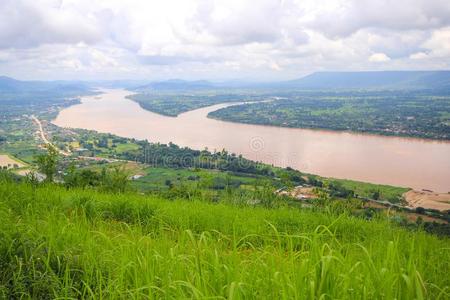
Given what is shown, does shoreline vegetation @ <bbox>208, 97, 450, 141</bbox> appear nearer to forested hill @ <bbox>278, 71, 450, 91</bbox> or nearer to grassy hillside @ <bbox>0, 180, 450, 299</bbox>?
grassy hillside @ <bbox>0, 180, 450, 299</bbox>

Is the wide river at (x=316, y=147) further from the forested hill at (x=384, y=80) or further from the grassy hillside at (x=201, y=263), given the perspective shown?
the forested hill at (x=384, y=80)

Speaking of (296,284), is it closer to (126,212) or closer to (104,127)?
(126,212)

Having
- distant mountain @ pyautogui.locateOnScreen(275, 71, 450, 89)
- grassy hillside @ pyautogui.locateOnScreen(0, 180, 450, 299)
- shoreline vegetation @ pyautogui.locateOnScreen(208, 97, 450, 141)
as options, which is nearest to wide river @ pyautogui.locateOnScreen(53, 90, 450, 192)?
shoreline vegetation @ pyautogui.locateOnScreen(208, 97, 450, 141)

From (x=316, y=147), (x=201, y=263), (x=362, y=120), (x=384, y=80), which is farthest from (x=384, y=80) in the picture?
(x=201, y=263)

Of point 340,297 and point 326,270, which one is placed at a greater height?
point 326,270

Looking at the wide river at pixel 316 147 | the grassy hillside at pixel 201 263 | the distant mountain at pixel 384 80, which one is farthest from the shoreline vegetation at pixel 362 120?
the distant mountain at pixel 384 80

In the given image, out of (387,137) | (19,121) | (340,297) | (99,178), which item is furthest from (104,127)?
(340,297)
